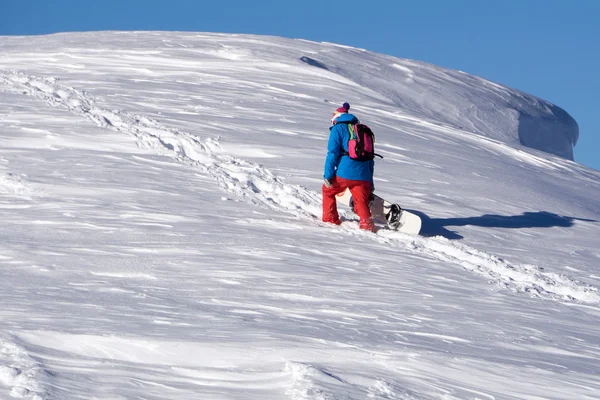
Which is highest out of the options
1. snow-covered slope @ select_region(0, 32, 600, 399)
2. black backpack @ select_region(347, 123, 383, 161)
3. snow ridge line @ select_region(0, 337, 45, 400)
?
black backpack @ select_region(347, 123, 383, 161)

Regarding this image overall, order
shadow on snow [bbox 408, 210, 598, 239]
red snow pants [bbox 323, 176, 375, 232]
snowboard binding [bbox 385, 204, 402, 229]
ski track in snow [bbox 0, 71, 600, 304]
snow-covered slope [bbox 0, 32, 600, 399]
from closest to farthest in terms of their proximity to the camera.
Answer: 1. snow-covered slope [bbox 0, 32, 600, 399]
2. ski track in snow [bbox 0, 71, 600, 304]
3. red snow pants [bbox 323, 176, 375, 232]
4. snowboard binding [bbox 385, 204, 402, 229]
5. shadow on snow [bbox 408, 210, 598, 239]

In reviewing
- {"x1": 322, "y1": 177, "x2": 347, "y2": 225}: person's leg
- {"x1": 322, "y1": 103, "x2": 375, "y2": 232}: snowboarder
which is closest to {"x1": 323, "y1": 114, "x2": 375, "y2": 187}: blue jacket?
{"x1": 322, "y1": 103, "x2": 375, "y2": 232}: snowboarder

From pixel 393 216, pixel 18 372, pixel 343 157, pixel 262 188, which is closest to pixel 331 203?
pixel 343 157

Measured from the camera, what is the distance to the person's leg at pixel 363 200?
8930 millimetres

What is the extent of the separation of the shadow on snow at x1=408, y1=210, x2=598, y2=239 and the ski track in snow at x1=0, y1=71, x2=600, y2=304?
506 millimetres

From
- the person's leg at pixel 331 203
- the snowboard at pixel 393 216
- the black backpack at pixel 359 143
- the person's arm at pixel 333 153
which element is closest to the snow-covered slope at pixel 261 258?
the person's leg at pixel 331 203

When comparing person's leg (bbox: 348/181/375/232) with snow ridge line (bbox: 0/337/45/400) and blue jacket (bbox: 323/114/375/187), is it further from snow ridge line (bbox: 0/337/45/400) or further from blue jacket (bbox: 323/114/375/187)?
snow ridge line (bbox: 0/337/45/400)

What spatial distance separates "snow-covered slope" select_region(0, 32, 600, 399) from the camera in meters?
4.02

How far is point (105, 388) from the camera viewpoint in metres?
3.53

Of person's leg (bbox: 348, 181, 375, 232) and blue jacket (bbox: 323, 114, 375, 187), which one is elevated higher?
blue jacket (bbox: 323, 114, 375, 187)

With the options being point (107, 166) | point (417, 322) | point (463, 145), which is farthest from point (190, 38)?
point (417, 322)

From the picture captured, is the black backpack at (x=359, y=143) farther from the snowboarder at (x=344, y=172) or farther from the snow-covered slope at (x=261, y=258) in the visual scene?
the snow-covered slope at (x=261, y=258)

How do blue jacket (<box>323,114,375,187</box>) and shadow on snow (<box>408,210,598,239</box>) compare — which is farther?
shadow on snow (<box>408,210,598,239</box>)

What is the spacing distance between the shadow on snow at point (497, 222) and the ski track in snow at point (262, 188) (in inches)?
19.9
